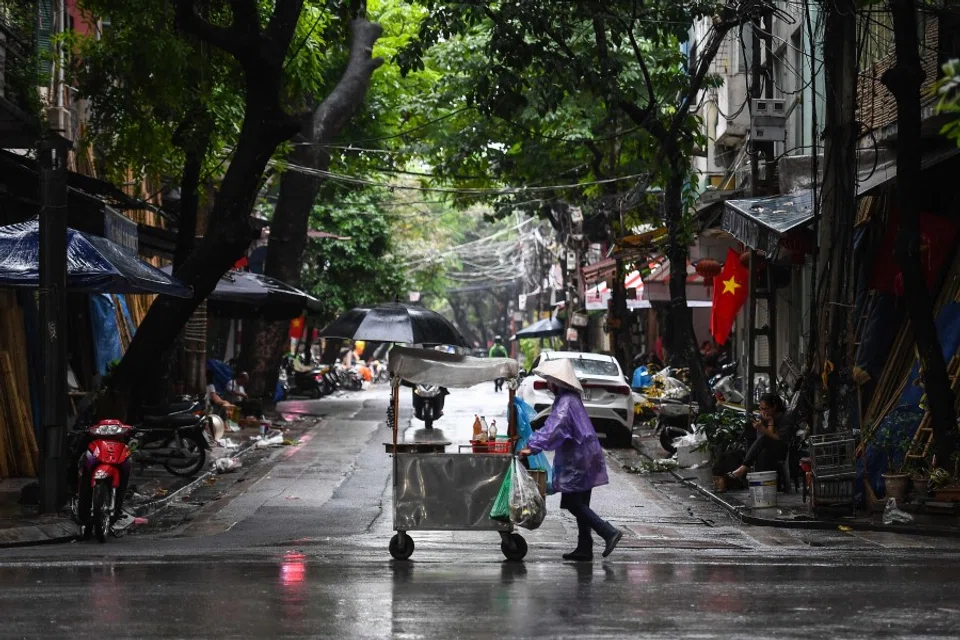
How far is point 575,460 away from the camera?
10906 mm

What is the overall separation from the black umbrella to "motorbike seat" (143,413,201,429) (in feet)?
24.0

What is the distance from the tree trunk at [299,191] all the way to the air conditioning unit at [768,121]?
13.7 metres

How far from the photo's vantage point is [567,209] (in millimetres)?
44906

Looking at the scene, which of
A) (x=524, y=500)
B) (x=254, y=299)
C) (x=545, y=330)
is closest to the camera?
(x=524, y=500)

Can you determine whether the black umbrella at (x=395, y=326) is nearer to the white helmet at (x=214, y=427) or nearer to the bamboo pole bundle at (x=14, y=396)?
the white helmet at (x=214, y=427)

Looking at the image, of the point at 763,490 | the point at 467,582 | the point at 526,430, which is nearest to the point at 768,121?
the point at 763,490

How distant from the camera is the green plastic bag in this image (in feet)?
34.3

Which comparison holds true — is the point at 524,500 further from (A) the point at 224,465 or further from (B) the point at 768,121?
(A) the point at 224,465

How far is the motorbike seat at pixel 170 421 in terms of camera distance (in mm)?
18156

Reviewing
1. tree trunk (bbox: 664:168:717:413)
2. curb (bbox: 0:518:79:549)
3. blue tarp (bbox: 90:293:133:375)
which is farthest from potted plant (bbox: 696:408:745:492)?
blue tarp (bbox: 90:293:133:375)

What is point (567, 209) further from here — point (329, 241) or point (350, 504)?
point (350, 504)

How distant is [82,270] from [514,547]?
21.9 ft

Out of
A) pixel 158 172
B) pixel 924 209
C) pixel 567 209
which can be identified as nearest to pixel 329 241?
pixel 567 209

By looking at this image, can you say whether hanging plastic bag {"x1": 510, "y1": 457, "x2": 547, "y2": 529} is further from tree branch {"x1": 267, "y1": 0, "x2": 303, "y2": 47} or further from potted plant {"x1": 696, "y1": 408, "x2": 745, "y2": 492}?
potted plant {"x1": 696, "y1": 408, "x2": 745, "y2": 492}
